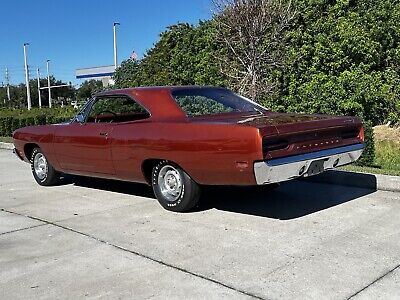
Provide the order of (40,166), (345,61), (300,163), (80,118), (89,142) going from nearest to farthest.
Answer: (300,163), (89,142), (80,118), (40,166), (345,61)

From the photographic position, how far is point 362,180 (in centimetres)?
655

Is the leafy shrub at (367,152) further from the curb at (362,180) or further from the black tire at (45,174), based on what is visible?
the black tire at (45,174)

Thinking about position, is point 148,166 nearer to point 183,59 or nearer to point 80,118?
point 80,118

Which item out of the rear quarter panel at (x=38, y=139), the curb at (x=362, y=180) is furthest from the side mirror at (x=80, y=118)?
the curb at (x=362, y=180)

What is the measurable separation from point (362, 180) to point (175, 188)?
2.79 meters

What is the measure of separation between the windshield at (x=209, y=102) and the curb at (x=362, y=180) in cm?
158

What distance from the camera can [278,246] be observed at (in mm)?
4219

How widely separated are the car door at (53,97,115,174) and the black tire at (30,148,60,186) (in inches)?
20.8

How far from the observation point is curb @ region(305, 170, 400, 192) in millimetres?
6270

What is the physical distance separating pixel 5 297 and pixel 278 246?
228 cm

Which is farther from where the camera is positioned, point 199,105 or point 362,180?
point 362,180

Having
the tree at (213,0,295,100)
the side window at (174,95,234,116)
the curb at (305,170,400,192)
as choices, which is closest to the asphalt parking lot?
the curb at (305,170,400,192)

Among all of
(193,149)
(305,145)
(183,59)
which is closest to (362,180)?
(305,145)

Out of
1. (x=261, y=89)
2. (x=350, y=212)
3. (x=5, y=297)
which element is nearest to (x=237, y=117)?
(x=350, y=212)
